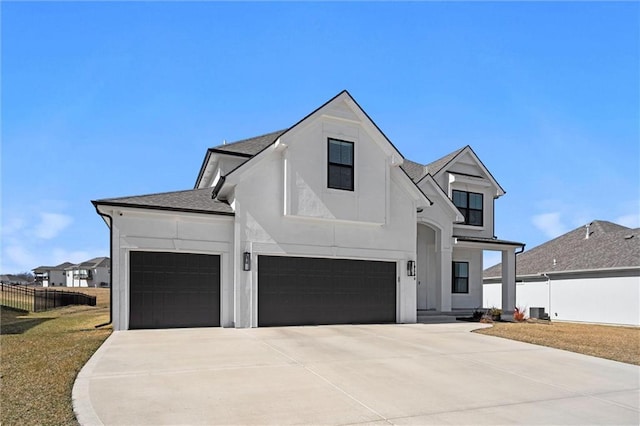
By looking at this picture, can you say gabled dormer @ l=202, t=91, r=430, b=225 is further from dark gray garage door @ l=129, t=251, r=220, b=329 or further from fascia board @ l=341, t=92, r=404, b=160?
dark gray garage door @ l=129, t=251, r=220, b=329

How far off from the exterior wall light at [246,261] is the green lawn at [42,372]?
4.41 meters

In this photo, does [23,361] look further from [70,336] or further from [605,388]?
[605,388]

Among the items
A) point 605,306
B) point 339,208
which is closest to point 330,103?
point 339,208

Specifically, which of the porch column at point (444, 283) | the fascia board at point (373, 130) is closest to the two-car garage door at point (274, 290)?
the porch column at point (444, 283)

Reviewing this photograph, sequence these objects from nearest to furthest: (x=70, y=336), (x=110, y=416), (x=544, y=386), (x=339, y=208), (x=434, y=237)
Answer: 1. (x=110, y=416)
2. (x=544, y=386)
3. (x=70, y=336)
4. (x=339, y=208)
5. (x=434, y=237)

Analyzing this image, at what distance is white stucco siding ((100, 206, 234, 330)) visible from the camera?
13.4 m

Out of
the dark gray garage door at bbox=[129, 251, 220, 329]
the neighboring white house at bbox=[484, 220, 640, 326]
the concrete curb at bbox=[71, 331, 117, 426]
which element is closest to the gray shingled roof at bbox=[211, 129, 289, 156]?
the dark gray garage door at bbox=[129, 251, 220, 329]

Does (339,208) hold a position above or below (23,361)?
above

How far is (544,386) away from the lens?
25.5ft

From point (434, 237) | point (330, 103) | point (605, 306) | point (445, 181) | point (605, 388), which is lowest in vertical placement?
point (605, 306)

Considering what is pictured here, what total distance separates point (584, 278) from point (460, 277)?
8.53 m

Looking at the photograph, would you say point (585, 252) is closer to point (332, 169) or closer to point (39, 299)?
point (332, 169)

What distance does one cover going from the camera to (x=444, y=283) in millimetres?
20422

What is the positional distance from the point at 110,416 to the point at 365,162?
1288 centimetres
